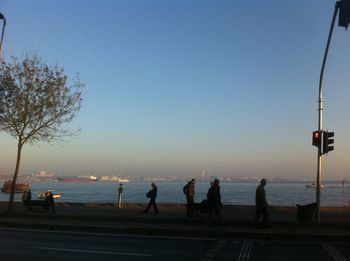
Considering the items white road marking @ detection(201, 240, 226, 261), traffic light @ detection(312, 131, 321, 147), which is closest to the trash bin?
traffic light @ detection(312, 131, 321, 147)

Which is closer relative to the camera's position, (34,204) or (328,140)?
(328,140)

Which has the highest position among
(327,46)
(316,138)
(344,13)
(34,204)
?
(344,13)

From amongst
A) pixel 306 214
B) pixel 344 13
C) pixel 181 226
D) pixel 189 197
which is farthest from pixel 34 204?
pixel 344 13

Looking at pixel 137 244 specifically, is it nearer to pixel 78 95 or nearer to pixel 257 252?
pixel 257 252

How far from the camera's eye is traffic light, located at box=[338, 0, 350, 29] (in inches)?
632

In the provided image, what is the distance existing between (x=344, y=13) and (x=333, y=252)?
7.27m

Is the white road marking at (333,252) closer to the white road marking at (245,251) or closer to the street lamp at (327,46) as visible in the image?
the white road marking at (245,251)

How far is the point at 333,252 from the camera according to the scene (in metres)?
14.1

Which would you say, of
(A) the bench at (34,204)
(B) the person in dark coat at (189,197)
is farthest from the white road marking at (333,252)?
(A) the bench at (34,204)

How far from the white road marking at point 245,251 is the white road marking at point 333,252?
2.11m

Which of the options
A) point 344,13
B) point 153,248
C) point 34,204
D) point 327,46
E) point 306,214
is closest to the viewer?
point 153,248

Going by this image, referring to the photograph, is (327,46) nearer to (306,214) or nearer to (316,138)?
(316,138)

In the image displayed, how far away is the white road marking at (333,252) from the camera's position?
42.3ft

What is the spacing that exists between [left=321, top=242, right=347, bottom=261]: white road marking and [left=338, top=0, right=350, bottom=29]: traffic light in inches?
267
